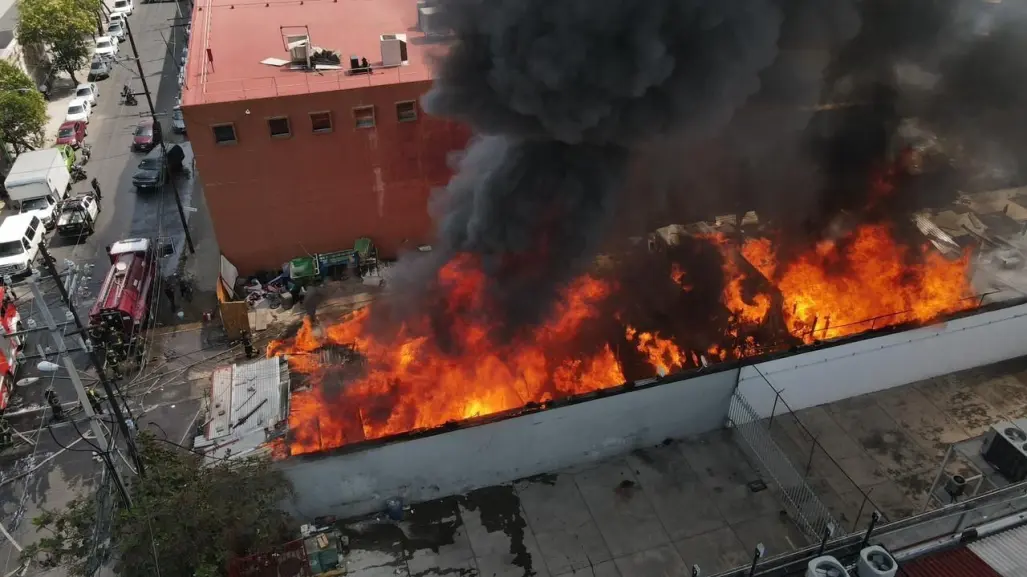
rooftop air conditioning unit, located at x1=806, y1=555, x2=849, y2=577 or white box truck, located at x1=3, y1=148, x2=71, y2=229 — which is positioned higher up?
rooftop air conditioning unit, located at x1=806, y1=555, x2=849, y2=577

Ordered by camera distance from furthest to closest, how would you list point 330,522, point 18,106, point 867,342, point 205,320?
point 18,106, point 205,320, point 867,342, point 330,522

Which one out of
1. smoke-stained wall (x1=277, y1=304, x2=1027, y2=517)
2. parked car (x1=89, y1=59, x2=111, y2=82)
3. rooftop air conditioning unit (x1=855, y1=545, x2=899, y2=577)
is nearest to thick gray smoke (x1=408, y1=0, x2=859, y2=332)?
smoke-stained wall (x1=277, y1=304, x2=1027, y2=517)

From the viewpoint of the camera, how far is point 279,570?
38.2 feet

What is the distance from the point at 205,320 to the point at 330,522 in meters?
8.10

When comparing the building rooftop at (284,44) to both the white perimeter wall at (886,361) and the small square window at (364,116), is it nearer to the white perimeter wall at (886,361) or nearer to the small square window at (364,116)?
the small square window at (364,116)

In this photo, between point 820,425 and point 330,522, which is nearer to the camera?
point 330,522

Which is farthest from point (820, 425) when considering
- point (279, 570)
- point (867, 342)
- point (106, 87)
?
point (106, 87)

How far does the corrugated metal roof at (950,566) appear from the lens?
29.1 ft

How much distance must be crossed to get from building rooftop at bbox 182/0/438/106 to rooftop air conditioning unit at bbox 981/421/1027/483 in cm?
1432

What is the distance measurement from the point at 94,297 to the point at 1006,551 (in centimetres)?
2058

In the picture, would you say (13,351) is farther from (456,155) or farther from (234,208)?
(456,155)

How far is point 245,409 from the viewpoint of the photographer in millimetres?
14180

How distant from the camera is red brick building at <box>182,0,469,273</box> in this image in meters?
17.4

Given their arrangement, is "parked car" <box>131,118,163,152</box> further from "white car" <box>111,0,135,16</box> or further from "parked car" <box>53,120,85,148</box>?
"white car" <box>111,0,135,16</box>
